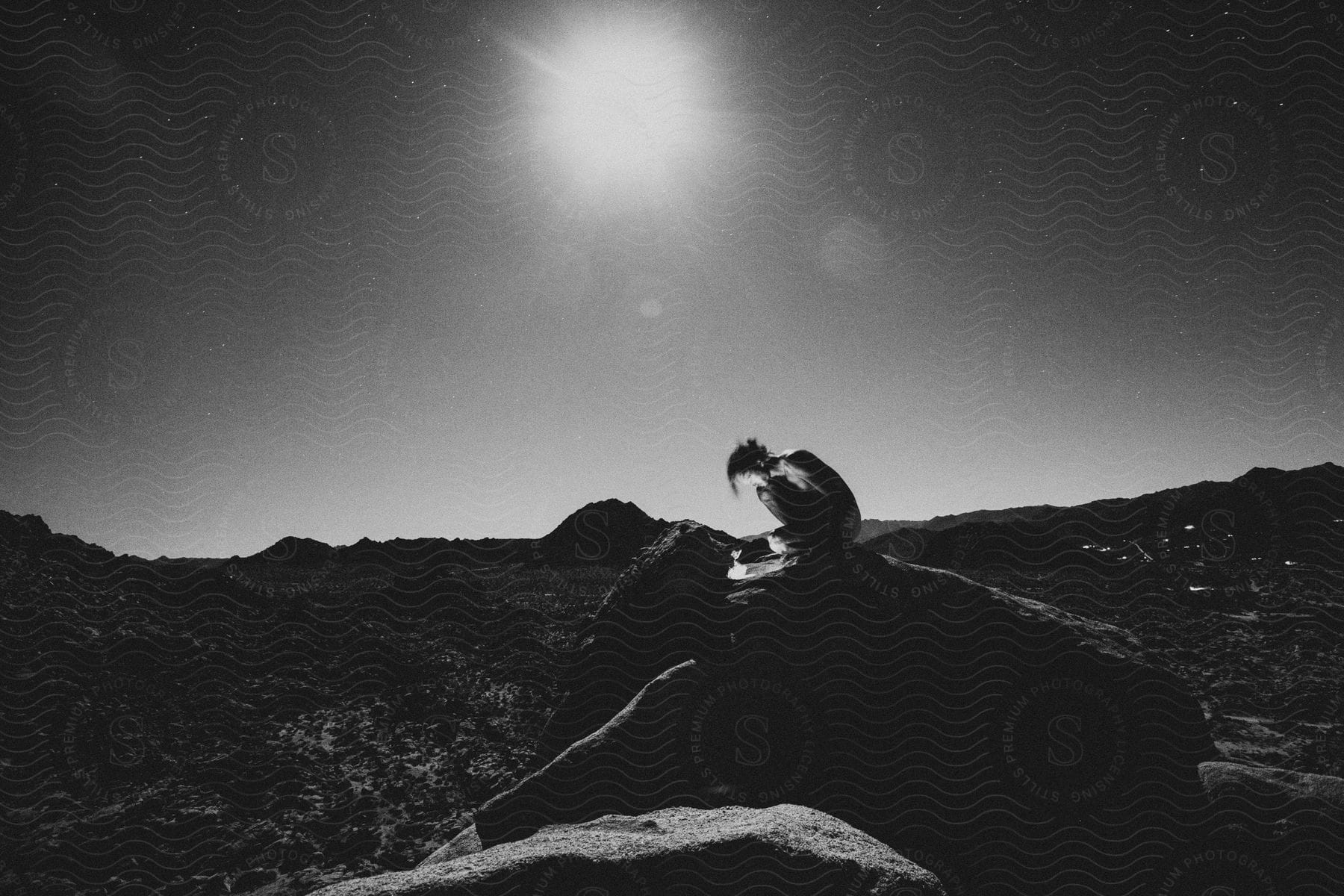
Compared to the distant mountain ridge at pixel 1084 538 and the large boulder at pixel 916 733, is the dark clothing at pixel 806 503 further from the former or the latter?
the distant mountain ridge at pixel 1084 538

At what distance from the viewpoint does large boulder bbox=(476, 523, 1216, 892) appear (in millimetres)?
3541

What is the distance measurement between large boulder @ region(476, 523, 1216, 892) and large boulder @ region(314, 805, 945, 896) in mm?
1441

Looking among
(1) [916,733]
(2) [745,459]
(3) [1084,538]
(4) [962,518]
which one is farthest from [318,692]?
(4) [962,518]

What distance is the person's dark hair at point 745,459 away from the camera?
18.4 ft

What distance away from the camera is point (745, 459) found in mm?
5637

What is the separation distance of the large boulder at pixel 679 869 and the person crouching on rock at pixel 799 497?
299 centimetres

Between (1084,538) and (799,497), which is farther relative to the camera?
(1084,538)

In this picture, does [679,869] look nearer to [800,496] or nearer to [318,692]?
[800,496]

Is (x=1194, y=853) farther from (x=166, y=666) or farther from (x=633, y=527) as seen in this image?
(x=633, y=527)

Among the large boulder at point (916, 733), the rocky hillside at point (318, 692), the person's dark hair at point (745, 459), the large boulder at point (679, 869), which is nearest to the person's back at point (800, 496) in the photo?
the person's dark hair at point (745, 459)

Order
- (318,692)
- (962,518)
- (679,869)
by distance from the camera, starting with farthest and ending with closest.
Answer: (962,518) → (318,692) → (679,869)

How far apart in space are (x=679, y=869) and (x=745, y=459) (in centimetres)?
387

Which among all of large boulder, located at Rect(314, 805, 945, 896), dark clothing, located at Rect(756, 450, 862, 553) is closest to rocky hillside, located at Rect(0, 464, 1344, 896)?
dark clothing, located at Rect(756, 450, 862, 553)

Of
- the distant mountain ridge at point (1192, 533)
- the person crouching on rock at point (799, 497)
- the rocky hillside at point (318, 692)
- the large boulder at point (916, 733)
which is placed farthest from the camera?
the distant mountain ridge at point (1192, 533)
